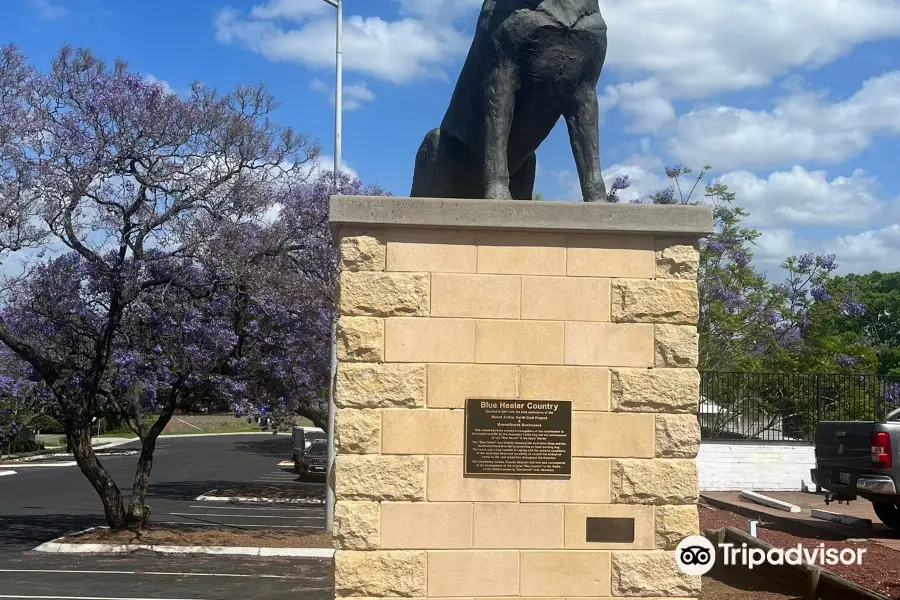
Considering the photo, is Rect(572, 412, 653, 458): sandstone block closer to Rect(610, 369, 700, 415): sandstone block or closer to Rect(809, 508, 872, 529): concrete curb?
Rect(610, 369, 700, 415): sandstone block

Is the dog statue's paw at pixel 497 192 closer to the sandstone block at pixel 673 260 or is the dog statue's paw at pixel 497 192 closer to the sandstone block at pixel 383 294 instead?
the sandstone block at pixel 383 294

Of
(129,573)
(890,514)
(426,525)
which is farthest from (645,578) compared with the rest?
(129,573)

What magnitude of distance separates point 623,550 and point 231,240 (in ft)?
33.1

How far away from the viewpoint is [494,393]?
5.36m

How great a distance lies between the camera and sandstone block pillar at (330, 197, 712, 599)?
527cm

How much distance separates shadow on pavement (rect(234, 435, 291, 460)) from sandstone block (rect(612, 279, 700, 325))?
1391 inches

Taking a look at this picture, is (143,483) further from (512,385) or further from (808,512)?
(512,385)

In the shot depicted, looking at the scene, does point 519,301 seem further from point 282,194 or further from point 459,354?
point 282,194

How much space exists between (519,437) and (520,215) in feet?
4.20

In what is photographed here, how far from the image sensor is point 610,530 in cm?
533

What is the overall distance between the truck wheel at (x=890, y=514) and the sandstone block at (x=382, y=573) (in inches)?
328

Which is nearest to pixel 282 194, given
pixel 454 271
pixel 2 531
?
pixel 2 531
